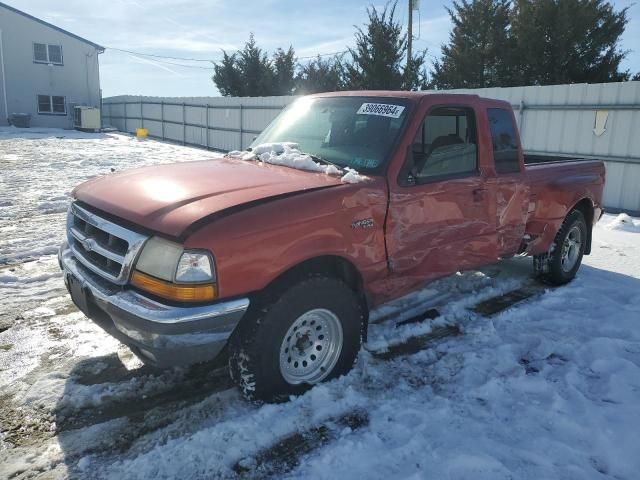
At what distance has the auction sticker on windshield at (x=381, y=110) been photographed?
12.2 feet

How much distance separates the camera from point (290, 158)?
12.4ft

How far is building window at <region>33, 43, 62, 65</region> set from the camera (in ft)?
104

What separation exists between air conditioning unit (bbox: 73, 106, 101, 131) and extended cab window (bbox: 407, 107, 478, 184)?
104 feet

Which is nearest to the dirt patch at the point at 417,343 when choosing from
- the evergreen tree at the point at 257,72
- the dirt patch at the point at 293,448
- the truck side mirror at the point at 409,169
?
the dirt patch at the point at 293,448

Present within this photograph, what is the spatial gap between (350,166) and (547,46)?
2369cm

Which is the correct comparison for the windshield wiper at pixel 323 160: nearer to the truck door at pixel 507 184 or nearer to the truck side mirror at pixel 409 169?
the truck side mirror at pixel 409 169

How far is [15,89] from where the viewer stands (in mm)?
31031

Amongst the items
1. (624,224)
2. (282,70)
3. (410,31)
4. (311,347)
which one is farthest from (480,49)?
(311,347)

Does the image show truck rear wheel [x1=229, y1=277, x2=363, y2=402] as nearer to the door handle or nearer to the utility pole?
the door handle

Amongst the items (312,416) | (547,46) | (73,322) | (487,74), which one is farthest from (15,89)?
(312,416)

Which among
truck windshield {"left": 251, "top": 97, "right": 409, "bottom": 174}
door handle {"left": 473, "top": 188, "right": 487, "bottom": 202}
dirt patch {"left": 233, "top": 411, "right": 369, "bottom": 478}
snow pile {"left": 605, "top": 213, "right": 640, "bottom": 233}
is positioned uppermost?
truck windshield {"left": 251, "top": 97, "right": 409, "bottom": 174}

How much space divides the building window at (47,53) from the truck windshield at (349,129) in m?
33.9

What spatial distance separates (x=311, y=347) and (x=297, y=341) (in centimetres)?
12

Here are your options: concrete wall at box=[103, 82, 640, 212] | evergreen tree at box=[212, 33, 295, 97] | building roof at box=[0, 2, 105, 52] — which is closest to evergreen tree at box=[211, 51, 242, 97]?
evergreen tree at box=[212, 33, 295, 97]
